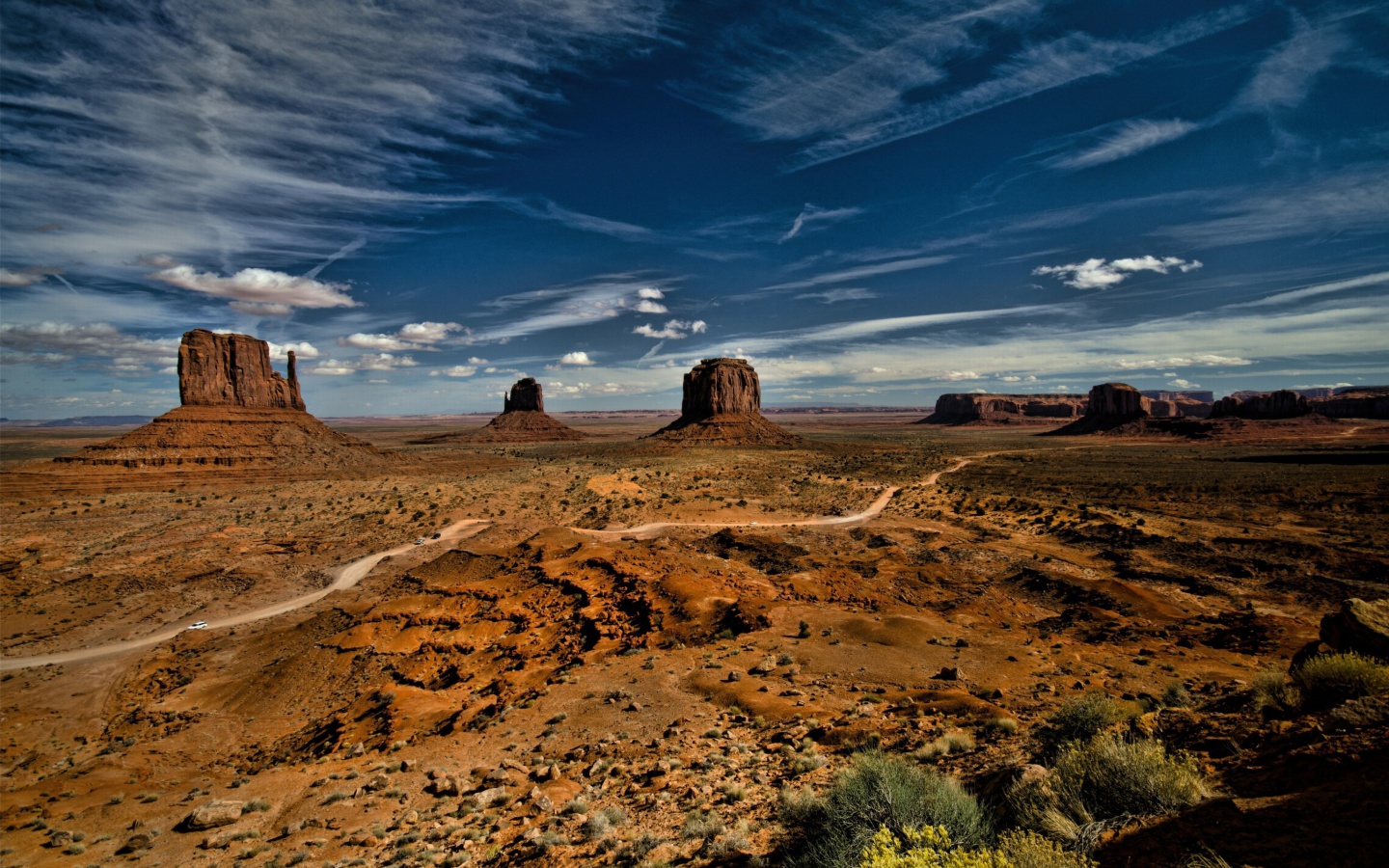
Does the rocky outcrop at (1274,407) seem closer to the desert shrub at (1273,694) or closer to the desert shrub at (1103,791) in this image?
the desert shrub at (1273,694)

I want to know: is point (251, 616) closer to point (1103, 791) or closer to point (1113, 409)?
point (1103, 791)

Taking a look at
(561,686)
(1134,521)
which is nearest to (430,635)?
(561,686)

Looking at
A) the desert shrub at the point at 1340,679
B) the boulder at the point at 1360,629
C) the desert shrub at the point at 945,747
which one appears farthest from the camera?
the desert shrub at the point at 945,747

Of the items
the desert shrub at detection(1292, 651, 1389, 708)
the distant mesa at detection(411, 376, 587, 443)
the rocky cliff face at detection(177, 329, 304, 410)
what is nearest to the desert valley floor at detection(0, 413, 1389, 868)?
the desert shrub at detection(1292, 651, 1389, 708)

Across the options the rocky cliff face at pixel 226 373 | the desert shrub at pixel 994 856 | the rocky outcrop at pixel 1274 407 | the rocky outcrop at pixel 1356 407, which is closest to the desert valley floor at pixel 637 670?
the desert shrub at pixel 994 856

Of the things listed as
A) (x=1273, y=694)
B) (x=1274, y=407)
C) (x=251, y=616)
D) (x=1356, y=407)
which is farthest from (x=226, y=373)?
(x=1356, y=407)
